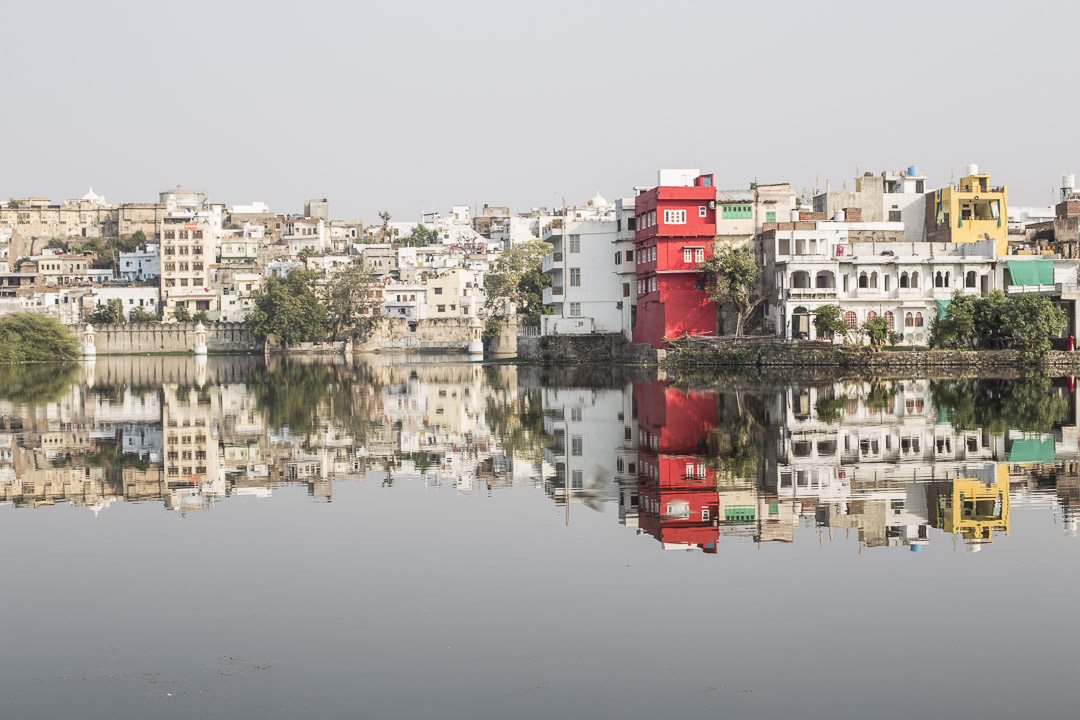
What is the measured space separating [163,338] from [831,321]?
6562 centimetres

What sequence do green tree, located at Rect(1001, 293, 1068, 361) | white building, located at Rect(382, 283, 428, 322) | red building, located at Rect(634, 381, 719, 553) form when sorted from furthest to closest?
white building, located at Rect(382, 283, 428, 322)
green tree, located at Rect(1001, 293, 1068, 361)
red building, located at Rect(634, 381, 719, 553)

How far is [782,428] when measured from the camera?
25109mm

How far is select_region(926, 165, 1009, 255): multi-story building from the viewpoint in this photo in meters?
56.2

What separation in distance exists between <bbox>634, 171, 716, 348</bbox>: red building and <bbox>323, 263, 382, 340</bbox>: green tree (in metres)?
42.1

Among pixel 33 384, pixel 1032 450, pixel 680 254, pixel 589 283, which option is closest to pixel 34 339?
pixel 33 384

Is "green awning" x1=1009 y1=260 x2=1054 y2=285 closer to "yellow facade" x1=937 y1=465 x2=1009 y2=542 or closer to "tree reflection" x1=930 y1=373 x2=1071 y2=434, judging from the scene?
"tree reflection" x1=930 y1=373 x2=1071 y2=434

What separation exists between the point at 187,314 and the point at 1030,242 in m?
66.3

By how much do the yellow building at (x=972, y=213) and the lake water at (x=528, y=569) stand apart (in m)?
30.2

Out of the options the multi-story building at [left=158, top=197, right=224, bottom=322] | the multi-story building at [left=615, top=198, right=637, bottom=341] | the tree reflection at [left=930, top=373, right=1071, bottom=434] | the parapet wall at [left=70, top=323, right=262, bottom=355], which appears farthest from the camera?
the multi-story building at [left=158, top=197, right=224, bottom=322]

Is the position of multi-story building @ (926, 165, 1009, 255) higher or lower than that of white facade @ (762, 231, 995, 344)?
higher

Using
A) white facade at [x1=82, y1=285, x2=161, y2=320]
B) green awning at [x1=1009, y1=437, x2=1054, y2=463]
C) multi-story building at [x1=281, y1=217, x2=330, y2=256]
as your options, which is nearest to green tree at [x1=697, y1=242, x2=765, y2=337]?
green awning at [x1=1009, y1=437, x2=1054, y2=463]

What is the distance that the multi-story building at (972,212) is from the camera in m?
56.2

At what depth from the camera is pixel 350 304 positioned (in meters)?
93.0

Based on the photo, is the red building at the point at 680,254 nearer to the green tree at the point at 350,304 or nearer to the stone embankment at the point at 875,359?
the stone embankment at the point at 875,359
